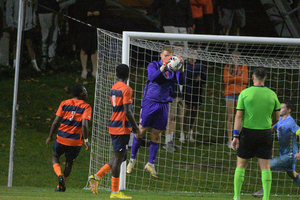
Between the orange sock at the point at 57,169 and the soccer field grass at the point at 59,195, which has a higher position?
the orange sock at the point at 57,169

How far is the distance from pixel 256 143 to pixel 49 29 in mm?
9881

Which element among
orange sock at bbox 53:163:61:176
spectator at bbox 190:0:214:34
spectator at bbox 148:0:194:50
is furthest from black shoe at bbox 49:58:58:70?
orange sock at bbox 53:163:61:176

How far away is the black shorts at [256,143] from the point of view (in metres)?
4.87

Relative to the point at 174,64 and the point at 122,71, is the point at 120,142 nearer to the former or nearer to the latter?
the point at 122,71

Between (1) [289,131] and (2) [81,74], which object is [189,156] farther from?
(2) [81,74]

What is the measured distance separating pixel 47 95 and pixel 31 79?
1294 millimetres

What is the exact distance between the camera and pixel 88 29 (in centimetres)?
1269

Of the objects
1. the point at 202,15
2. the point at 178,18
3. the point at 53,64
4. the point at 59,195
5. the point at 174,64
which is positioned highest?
the point at 202,15

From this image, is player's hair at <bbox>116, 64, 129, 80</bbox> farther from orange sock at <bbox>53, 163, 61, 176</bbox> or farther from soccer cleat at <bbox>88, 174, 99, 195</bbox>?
orange sock at <bbox>53, 163, 61, 176</bbox>

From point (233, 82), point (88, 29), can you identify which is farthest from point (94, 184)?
point (88, 29)

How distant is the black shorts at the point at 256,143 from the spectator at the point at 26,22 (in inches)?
335

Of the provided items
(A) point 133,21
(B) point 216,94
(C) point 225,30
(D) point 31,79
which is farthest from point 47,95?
(C) point 225,30

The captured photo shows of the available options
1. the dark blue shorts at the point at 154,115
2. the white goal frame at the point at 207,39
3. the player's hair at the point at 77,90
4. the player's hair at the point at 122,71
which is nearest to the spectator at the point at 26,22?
the white goal frame at the point at 207,39

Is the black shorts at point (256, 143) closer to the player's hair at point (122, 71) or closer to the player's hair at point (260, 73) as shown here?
the player's hair at point (260, 73)
